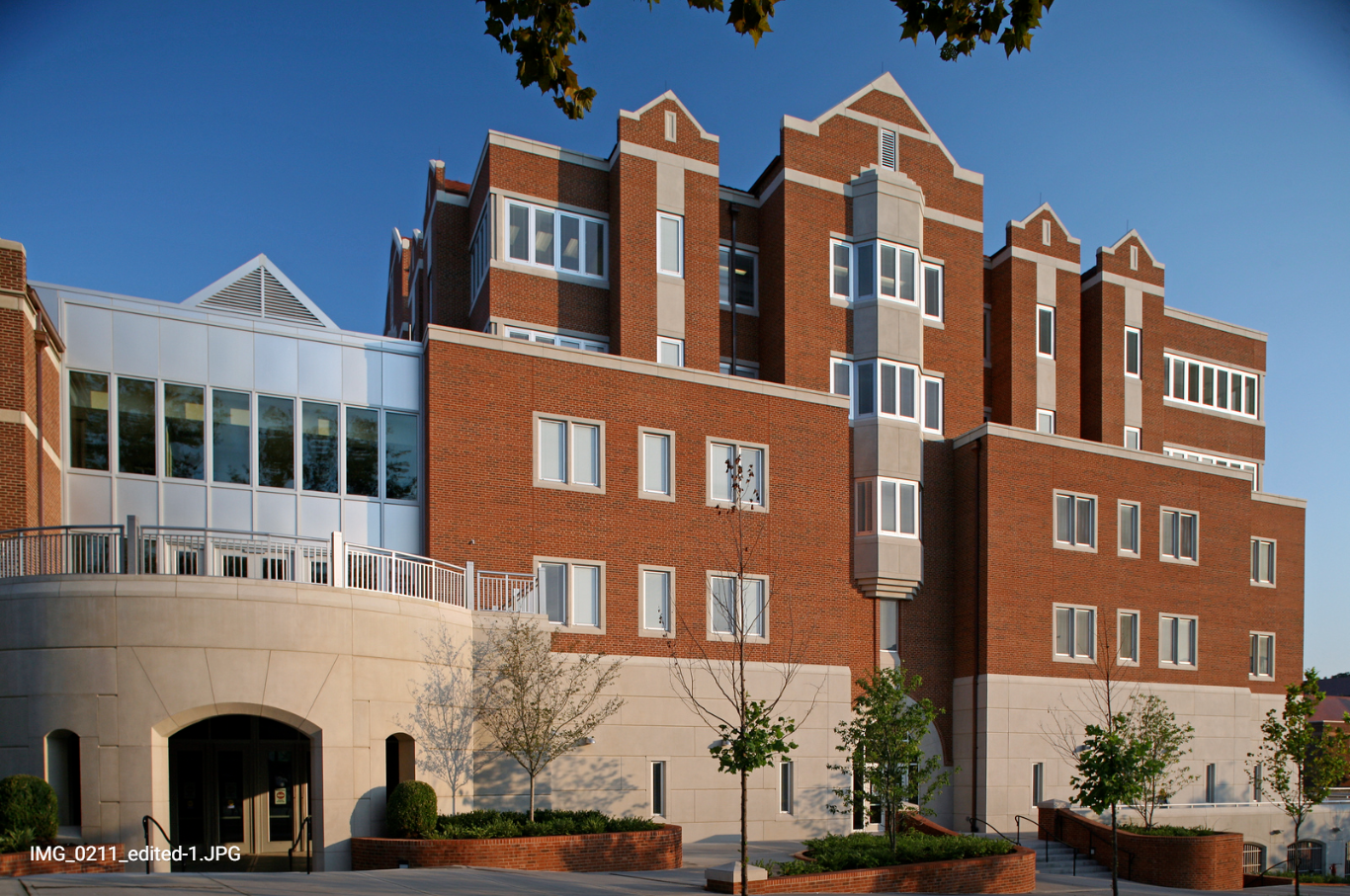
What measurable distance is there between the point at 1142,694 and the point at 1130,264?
653 inches

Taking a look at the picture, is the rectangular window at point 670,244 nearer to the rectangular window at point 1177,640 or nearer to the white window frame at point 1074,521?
the white window frame at point 1074,521

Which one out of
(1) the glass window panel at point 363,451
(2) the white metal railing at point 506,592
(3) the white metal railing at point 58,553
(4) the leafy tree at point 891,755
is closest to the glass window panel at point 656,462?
(2) the white metal railing at point 506,592

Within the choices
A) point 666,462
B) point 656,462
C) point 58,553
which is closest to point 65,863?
point 58,553

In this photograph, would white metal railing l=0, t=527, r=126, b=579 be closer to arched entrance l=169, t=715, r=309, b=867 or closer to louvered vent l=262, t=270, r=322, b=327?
arched entrance l=169, t=715, r=309, b=867

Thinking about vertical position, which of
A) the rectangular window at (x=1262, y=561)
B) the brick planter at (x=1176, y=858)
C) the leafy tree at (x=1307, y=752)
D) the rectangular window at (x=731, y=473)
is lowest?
the brick planter at (x=1176, y=858)

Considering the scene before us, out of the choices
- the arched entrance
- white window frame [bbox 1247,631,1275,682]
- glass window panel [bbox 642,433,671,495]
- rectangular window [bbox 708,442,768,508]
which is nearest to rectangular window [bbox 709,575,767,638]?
rectangular window [bbox 708,442,768,508]

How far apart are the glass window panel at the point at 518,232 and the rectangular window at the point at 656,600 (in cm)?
968

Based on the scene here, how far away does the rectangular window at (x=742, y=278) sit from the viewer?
3362cm

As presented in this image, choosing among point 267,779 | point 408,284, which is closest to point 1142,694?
point 267,779

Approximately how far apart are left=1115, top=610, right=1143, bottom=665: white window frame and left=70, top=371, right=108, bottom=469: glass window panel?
2879 cm

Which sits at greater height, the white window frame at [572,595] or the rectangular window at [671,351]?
the rectangular window at [671,351]

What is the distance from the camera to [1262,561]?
4181cm

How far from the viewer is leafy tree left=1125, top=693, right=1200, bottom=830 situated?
3076cm

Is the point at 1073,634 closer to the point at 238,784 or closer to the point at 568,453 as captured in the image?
the point at 568,453
